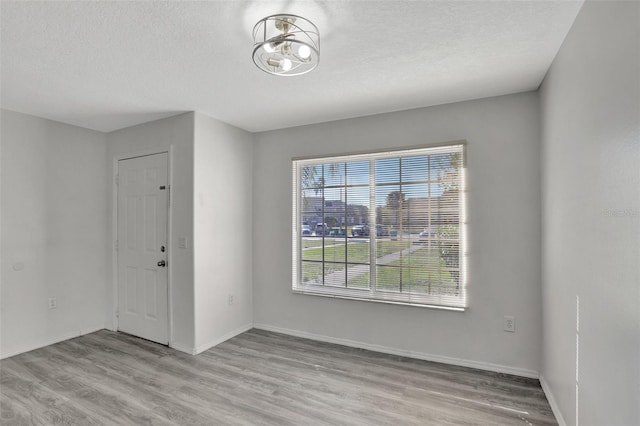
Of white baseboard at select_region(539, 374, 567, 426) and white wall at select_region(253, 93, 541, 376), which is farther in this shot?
white wall at select_region(253, 93, 541, 376)

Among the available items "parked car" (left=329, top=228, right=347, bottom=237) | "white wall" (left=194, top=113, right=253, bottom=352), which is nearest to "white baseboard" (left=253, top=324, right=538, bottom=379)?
"white wall" (left=194, top=113, right=253, bottom=352)

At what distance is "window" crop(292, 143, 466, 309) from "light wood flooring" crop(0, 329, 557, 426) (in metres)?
0.71

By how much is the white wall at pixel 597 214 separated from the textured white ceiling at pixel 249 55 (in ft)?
1.19

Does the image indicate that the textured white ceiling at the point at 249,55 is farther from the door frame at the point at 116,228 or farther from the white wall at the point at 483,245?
the door frame at the point at 116,228

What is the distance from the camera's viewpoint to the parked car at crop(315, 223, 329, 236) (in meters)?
3.77

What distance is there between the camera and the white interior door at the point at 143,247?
358cm

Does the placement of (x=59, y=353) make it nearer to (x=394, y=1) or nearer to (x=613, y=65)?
(x=394, y=1)

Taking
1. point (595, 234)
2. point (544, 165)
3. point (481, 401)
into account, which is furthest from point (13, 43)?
point (481, 401)

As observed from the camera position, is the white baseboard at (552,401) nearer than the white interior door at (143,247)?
Yes

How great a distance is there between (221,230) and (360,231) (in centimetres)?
160

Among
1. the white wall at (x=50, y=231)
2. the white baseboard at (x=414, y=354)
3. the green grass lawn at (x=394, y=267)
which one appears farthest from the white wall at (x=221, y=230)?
the white wall at (x=50, y=231)

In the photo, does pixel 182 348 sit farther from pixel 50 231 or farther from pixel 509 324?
pixel 509 324

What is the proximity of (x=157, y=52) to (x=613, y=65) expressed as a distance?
2.52m

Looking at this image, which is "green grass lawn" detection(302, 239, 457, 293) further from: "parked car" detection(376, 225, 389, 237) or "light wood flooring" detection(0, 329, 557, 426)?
"light wood flooring" detection(0, 329, 557, 426)
